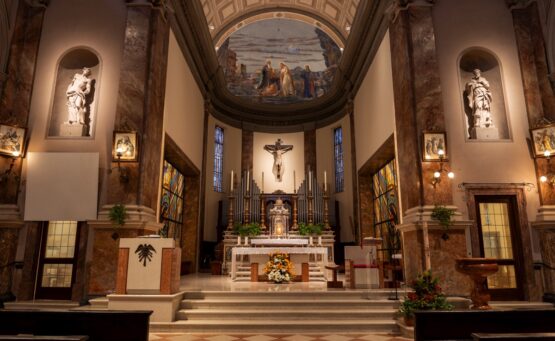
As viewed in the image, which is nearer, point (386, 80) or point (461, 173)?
point (461, 173)

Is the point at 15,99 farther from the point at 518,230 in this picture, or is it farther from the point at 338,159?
the point at 338,159

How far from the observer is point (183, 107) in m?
12.3

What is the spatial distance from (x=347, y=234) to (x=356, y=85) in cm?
581

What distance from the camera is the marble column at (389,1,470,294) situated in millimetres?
8203

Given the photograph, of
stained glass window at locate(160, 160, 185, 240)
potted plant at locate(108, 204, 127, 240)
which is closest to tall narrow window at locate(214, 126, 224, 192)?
stained glass window at locate(160, 160, 185, 240)

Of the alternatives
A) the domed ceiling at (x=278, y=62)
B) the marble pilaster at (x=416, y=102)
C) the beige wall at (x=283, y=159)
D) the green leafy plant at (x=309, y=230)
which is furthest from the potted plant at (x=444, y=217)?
the beige wall at (x=283, y=159)

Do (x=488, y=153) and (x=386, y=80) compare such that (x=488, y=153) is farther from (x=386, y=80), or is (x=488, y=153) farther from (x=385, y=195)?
(x=385, y=195)

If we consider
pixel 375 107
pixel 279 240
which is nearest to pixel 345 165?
pixel 375 107

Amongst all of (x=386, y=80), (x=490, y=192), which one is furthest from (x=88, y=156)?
(x=490, y=192)

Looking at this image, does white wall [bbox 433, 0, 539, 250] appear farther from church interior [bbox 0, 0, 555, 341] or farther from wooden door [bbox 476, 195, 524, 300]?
wooden door [bbox 476, 195, 524, 300]

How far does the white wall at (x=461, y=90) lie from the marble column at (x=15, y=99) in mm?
9612

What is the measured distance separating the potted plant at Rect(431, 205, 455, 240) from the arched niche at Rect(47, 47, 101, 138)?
25.4 feet

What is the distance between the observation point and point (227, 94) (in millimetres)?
17391

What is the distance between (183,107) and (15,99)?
4.37 m
